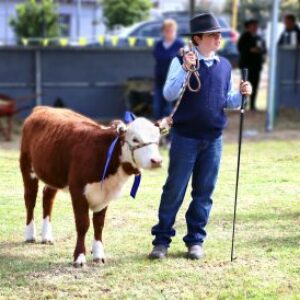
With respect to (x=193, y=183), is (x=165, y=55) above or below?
above

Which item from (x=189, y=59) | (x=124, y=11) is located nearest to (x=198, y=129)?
(x=189, y=59)

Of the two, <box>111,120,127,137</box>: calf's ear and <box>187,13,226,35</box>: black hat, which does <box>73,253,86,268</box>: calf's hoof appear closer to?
<box>111,120,127,137</box>: calf's ear

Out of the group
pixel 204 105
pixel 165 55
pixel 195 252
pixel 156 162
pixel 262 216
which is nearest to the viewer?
pixel 156 162

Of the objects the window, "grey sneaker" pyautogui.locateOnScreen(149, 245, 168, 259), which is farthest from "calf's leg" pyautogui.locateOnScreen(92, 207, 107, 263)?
the window

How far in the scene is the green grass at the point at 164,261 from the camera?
17.9 feet

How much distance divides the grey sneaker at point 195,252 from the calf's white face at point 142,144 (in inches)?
39.7

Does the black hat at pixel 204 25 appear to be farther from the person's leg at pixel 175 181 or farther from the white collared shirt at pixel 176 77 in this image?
the person's leg at pixel 175 181

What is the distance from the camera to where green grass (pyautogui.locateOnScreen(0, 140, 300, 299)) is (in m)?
5.44

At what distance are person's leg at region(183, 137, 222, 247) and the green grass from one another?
0.71ft

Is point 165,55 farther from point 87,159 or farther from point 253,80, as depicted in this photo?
point 87,159

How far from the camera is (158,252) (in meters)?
6.17

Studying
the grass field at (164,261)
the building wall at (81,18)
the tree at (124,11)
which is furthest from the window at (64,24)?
the grass field at (164,261)

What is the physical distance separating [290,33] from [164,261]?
12394mm

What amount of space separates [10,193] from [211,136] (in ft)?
11.6
